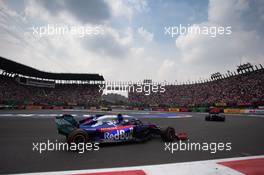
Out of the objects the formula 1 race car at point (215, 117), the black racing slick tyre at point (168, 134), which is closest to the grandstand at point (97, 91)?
the formula 1 race car at point (215, 117)

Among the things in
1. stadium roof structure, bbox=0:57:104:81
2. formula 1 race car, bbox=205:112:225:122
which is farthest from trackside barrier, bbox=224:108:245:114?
stadium roof structure, bbox=0:57:104:81

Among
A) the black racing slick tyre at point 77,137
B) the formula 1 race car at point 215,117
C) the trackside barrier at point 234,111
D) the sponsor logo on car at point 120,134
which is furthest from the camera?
the trackside barrier at point 234,111

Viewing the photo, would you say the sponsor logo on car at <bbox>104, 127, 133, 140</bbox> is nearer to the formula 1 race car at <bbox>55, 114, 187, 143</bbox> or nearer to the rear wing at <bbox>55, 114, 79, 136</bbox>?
the formula 1 race car at <bbox>55, 114, 187, 143</bbox>

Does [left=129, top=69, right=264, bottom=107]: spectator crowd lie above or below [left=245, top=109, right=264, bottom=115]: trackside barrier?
above

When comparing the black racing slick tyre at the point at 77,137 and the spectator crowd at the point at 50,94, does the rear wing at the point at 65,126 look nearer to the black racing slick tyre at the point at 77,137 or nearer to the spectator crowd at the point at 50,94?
the black racing slick tyre at the point at 77,137

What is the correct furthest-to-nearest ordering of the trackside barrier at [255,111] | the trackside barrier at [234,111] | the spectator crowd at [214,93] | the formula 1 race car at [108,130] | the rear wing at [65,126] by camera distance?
the spectator crowd at [214,93], the trackside barrier at [234,111], the trackside barrier at [255,111], the rear wing at [65,126], the formula 1 race car at [108,130]

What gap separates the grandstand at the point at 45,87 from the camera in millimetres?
48281

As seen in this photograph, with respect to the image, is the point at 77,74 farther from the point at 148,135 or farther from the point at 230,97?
the point at 148,135

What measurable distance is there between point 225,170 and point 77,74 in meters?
56.6

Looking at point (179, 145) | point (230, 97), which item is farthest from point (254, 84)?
point (179, 145)

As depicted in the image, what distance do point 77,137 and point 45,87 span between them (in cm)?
5879

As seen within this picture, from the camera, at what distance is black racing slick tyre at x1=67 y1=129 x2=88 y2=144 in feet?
19.8

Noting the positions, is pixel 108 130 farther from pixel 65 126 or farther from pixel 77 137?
pixel 65 126

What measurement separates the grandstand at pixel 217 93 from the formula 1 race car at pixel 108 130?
3115 cm
